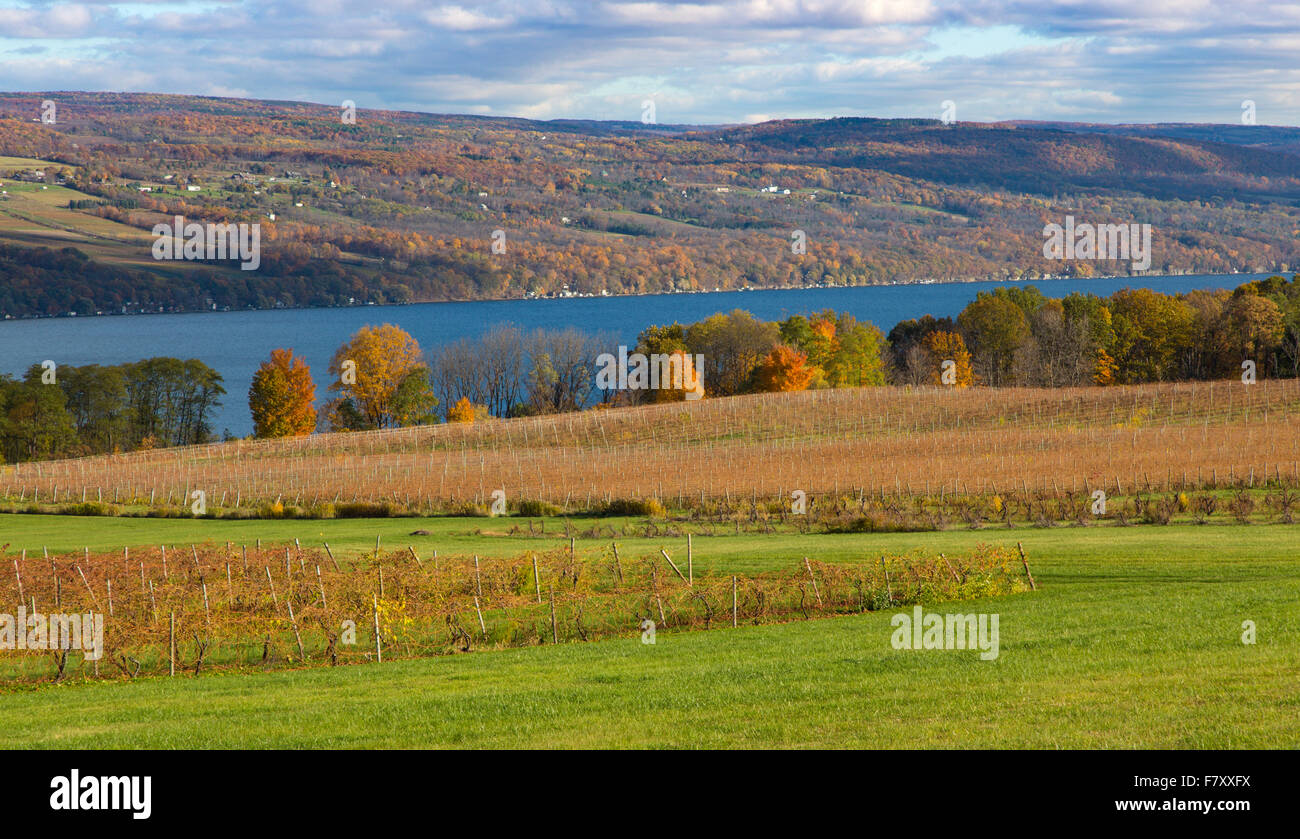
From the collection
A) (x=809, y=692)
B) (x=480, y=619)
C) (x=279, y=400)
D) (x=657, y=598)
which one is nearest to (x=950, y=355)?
(x=279, y=400)

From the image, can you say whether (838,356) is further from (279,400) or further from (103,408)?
(103,408)

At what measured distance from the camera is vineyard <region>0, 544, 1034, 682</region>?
21.8 meters

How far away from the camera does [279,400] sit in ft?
314

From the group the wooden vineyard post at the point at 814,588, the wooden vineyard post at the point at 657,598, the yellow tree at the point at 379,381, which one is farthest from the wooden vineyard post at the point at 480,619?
the yellow tree at the point at 379,381

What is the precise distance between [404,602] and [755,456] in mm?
38753

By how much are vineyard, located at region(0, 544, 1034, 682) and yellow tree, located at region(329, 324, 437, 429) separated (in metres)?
68.8

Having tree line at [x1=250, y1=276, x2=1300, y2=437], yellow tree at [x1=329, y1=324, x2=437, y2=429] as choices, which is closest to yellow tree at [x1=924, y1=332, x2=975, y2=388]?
tree line at [x1=250, y1=276, x2=1300, y2=437]

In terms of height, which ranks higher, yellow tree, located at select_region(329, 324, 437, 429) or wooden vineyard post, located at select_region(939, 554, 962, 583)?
yellow tree, located at select_region(329, 324, 437, 429)

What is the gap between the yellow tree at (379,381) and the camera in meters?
97.4

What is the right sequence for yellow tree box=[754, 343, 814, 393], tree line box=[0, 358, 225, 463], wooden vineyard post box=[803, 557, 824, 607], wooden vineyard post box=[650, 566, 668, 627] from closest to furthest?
wooden vineyard post box=[650, 566, 668, 627]
wooden vineyard post box=[803, 557, 824, 607]
tree line box=[0, 358, 225, 463]
yellow tree box=[754, 343, 814, 393]

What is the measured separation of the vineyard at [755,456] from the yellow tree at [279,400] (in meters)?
21.7

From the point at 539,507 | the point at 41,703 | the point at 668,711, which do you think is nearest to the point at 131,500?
the point at 539,507

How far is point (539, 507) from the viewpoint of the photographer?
4672 centimetres

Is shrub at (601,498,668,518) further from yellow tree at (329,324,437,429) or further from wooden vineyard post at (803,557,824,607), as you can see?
yellow tree at (329,324,437,429)
